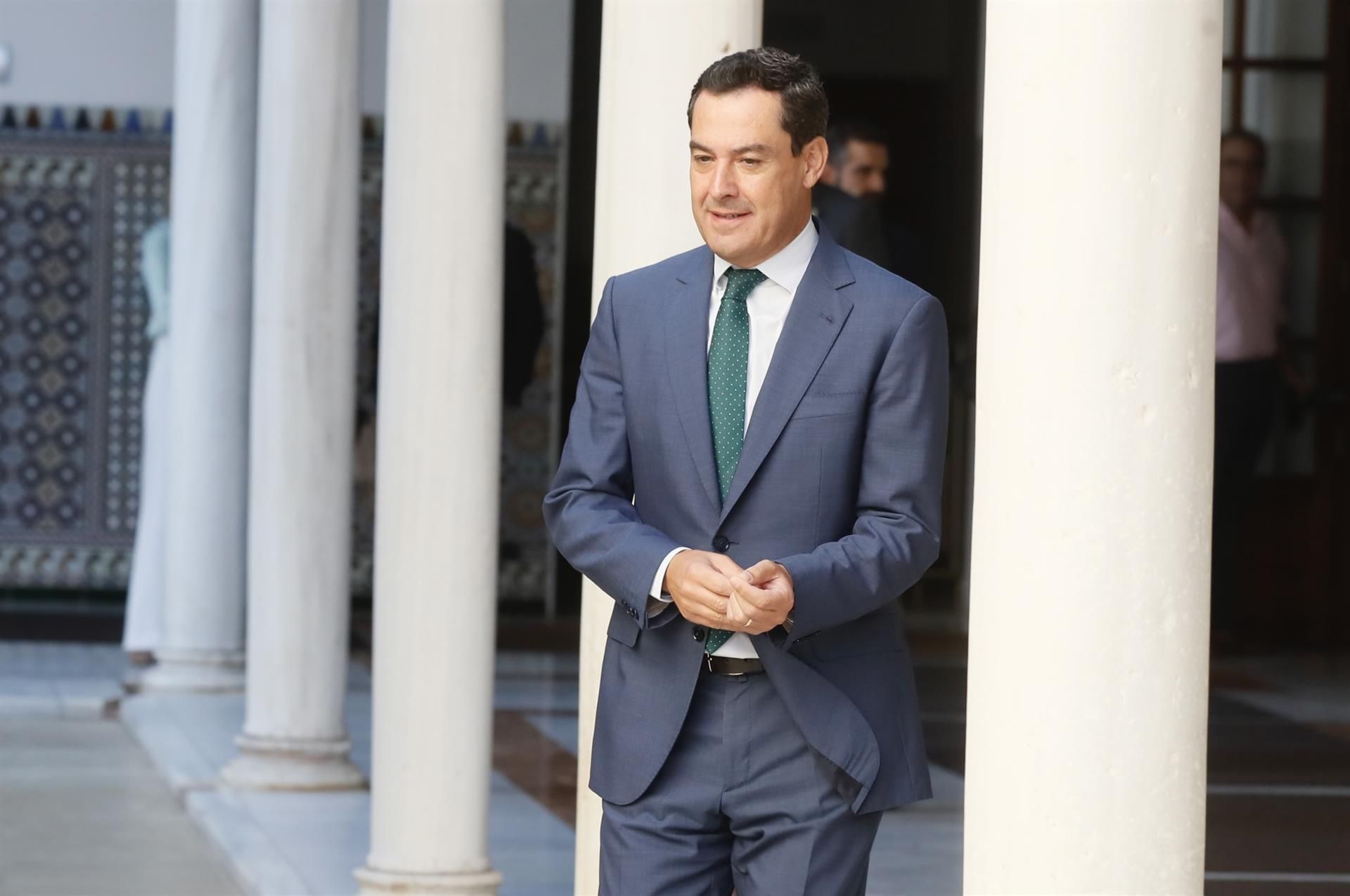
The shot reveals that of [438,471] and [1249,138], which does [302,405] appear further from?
[1249,138]

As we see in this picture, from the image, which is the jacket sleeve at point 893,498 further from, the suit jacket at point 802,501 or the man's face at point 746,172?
the man's face at point 746,172

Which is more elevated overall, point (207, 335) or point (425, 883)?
point (207, 335)

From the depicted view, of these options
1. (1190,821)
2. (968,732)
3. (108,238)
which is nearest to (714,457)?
(968,732)

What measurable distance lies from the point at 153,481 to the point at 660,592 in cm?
682

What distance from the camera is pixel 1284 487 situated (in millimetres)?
10438

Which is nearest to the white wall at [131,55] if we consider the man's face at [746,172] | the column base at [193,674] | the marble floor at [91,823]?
the column base at [193,674]

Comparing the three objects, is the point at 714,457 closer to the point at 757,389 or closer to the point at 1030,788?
the point at 757,389

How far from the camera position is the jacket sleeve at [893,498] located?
105 inches

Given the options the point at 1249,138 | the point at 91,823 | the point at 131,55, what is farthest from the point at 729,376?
the point at 131,55

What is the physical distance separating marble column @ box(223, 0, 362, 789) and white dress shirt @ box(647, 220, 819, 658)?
381 cm

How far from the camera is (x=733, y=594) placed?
2.59 m

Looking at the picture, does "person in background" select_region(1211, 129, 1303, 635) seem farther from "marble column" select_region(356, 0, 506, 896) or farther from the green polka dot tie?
the green polka dot tie

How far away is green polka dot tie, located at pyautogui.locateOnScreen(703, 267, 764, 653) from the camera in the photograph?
9.20 ft

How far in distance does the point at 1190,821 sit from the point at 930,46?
35.0ft
